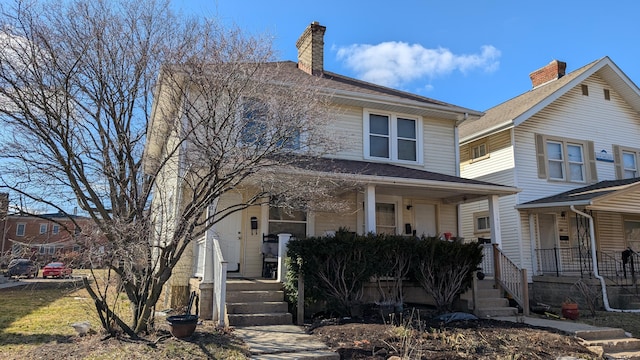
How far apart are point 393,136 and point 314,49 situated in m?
3.81

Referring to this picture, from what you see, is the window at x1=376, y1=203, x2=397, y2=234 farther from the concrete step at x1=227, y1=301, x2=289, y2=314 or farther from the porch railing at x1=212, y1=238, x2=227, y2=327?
the porch railing at x1=212, y1=238, x2=227, y2=327

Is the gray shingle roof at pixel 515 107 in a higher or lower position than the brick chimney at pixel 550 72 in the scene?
lower

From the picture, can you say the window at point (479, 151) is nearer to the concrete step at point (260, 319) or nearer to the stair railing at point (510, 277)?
the stair railing at point (510, 277)

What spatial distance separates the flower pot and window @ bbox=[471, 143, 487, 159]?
13.2 metres

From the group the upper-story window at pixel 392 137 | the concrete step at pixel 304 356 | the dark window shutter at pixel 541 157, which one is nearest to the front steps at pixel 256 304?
the concrete step at pixel 304 356

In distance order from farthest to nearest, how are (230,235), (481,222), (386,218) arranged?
(481,222) < (386,218) < (230,235)

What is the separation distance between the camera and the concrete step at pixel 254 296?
859 centimetres

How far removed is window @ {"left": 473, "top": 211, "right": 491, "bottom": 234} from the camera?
16.2 metres

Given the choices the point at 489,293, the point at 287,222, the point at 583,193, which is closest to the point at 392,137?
the point at 287,222

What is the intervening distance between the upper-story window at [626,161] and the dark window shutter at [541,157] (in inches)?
146

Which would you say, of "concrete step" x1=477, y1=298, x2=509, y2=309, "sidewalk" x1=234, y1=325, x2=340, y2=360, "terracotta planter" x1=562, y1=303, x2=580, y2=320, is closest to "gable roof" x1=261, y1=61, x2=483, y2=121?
"concrete step" x1=477, y1=298, x2=509, y2=309

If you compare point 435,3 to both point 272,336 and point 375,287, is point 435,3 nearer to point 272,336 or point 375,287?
point 375,287

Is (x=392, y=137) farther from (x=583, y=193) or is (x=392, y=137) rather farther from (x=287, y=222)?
(x=583, y=193)

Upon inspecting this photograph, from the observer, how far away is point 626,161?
17797mm
